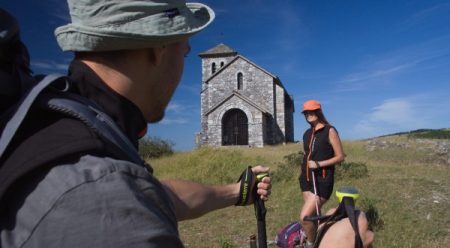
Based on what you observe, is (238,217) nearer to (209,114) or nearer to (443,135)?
(209,114)

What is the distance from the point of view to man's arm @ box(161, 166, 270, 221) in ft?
6.57

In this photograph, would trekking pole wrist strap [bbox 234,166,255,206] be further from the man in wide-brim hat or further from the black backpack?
the black backpack

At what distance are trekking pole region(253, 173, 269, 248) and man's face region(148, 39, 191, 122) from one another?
3.26 feet

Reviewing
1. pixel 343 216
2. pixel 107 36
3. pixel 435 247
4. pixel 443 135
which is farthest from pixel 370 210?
pixel 443 135

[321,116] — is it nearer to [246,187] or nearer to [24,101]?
[246,187]

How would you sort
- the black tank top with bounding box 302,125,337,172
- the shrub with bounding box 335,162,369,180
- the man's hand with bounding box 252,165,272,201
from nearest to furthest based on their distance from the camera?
the man's hand with bounding box 252,165,272,201 < the black tank top with bounding box 302,125,337,172 < the shrub with bounding box 335,162,369,180

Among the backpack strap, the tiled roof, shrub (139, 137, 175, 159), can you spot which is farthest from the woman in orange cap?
the tiled roof

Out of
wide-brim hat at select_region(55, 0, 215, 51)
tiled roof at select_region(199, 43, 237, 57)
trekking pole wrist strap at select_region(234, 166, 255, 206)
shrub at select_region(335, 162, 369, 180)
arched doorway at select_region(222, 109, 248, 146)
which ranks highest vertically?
tiled roof at select_region(199, 43, 237, 57)

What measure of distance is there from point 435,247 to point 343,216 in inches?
148

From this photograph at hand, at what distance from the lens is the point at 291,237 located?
5.23 meters

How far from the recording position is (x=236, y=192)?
220 centimetres

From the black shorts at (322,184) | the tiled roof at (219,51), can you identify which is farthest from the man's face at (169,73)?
the tiled roof at (219,51)

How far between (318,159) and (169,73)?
15.1 ft

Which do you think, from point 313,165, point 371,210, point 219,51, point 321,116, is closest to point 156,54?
point 313,165
